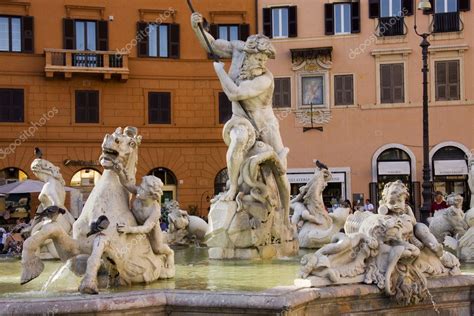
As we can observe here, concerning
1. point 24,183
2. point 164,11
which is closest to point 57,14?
point 164,11

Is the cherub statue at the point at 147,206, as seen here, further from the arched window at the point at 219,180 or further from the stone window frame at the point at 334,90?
the stone window frame at the point at 334,90

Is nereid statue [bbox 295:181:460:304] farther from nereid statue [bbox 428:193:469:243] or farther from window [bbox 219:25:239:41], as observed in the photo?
window [bbox 219:25:239:41]

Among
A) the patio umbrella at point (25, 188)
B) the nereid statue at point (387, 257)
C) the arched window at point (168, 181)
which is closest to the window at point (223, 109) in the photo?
the arched window at point (168, 181)

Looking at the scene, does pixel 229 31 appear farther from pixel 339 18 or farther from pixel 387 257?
pixel 387 257

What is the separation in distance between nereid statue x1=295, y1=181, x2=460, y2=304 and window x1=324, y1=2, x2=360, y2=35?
29538 mm

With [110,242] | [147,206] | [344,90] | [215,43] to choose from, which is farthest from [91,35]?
[110,242]

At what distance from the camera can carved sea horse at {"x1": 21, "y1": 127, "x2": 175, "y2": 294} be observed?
229 inches

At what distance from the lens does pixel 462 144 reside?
3344 cm

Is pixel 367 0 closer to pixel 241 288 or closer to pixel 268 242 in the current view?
pixel 268 242

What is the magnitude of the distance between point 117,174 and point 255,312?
6.13ft

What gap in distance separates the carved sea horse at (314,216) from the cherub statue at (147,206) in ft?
14.6

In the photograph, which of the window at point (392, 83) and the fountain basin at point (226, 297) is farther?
the window at point (392, 83)

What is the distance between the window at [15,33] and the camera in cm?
3272

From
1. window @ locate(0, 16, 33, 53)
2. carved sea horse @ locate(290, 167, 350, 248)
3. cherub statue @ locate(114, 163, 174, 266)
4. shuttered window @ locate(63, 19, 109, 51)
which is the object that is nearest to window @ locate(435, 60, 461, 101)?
shuttered window @ locate(63, 19, 109, 51)
